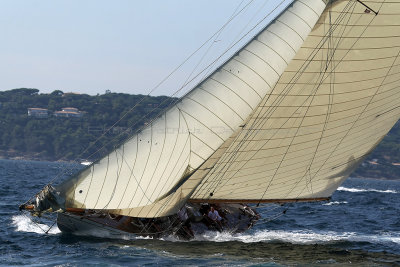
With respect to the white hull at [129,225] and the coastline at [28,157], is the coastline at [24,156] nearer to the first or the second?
the coastline at [28,157]

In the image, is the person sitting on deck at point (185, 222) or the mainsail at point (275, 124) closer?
the mainsail at point (275, 124)

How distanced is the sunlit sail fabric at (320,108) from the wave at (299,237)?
132 centimetres

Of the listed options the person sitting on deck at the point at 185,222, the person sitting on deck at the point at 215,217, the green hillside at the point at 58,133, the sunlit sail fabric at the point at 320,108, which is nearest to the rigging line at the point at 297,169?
the sunlit sail fabric at the point at 320,108

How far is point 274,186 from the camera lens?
23.7 m

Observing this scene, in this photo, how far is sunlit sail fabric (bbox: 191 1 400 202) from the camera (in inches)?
840

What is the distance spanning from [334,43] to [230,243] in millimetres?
6950

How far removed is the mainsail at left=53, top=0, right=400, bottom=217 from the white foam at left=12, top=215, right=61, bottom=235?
4.56 m

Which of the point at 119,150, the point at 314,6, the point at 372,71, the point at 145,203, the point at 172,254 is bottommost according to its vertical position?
the point at 172,254

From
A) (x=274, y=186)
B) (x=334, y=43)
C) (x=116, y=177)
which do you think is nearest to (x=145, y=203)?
(x=116, y=177)

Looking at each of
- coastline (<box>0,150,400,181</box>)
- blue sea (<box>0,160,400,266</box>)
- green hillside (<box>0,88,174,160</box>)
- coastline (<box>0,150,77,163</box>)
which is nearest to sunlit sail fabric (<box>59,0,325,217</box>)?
blue sea (<box>0,160,400,266</box>)

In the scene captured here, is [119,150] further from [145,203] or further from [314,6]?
[314,6]

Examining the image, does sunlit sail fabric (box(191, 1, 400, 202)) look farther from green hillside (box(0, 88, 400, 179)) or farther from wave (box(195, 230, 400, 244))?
green hillside (box(0, 88, 400, 179))

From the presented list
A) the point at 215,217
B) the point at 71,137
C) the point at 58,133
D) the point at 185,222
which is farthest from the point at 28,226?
the point at 58,133

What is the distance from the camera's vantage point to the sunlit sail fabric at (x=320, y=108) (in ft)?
70.0
